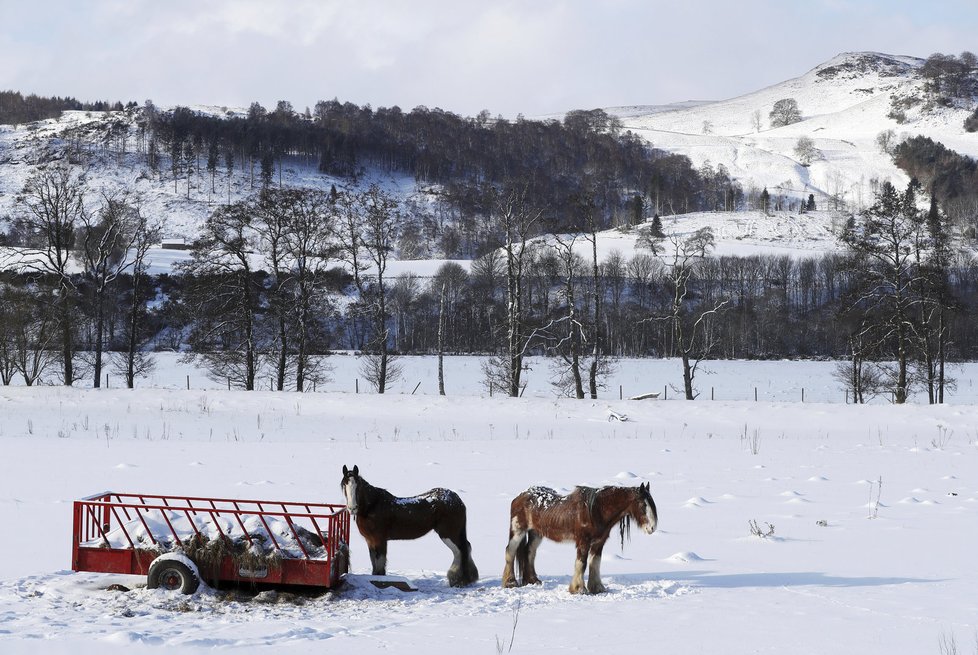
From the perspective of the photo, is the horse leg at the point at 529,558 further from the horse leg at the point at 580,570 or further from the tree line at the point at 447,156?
the tree line at the point at 447,156

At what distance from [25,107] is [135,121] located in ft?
140

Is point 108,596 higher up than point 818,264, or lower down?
lower down

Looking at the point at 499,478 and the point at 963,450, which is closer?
the point at 499,478

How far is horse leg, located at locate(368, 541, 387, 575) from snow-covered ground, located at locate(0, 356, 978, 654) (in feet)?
1.00

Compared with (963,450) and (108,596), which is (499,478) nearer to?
(108,596)

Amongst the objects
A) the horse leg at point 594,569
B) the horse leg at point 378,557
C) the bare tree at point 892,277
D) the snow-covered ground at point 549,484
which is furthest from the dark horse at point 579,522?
the bare tree at point 892,277

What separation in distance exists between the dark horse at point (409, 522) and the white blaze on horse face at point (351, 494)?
0.09 metres

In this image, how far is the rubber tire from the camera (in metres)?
7.43

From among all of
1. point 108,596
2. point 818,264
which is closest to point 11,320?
point 108,596

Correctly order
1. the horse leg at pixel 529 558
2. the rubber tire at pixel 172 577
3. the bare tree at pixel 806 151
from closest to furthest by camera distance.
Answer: the rubber tire at pixel 172 577
the horse leg at pixel 529 558
the bare tree at pixel 806 151

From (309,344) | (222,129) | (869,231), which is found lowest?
(309,344)

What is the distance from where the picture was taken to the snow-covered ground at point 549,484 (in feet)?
21.5

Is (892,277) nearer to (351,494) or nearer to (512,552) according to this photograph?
(512,552)

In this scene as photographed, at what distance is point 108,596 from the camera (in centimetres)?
738
